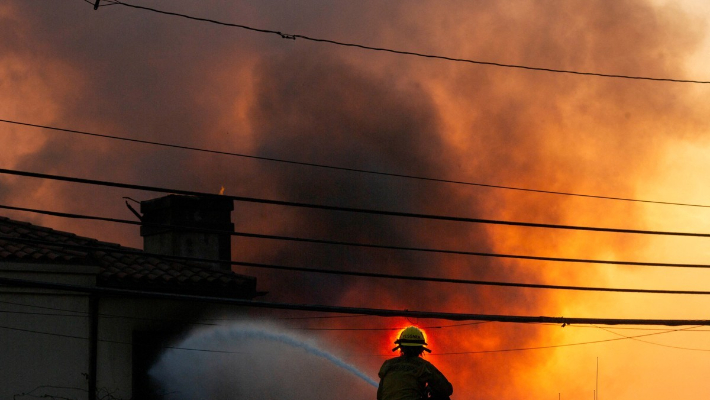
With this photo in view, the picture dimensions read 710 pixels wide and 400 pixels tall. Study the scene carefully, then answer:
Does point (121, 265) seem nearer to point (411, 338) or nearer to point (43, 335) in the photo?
point (43, 335)

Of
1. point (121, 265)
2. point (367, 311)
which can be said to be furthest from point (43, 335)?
point (367, 311)

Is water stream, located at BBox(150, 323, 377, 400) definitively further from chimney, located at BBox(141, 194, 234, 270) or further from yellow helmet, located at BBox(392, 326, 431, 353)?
yellow helmet, located at BBox(392, 326, 431, 353)

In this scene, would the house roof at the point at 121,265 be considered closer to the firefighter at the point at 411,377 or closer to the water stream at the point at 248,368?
the water stream at the point at 248,368

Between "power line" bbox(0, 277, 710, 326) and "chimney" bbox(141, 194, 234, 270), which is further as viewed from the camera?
"chimney" bbox(141, 194, 234, 270)

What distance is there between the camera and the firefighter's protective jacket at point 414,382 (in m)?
7.75

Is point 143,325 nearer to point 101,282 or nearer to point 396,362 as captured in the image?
point 101,282

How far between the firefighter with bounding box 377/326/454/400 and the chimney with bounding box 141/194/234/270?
14.9 metres

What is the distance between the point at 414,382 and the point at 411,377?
0.05 m

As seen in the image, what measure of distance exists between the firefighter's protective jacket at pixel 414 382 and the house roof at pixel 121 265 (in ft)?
38.7

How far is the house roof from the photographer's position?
1862 cm

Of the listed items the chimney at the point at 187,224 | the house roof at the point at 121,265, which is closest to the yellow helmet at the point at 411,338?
the house roof at the point at 121,265

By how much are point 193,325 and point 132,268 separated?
2111 mm

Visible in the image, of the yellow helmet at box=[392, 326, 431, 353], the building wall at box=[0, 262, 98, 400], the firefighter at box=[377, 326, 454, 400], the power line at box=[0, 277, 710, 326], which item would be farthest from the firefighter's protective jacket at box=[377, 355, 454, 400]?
the building wall at box=[0, 262, 98, 400]

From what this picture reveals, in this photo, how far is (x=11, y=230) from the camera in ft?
65.5
